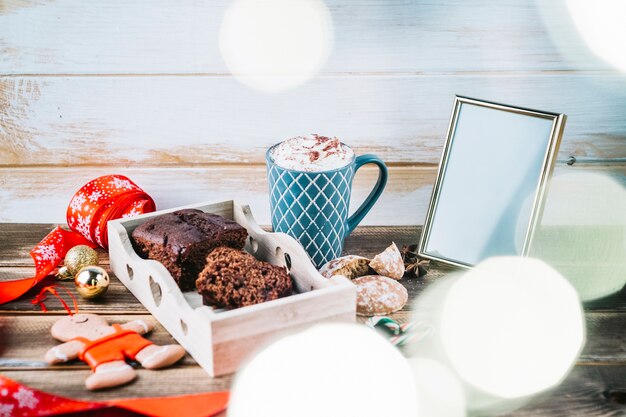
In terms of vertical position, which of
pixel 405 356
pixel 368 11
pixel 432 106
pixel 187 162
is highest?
pixel 368 11

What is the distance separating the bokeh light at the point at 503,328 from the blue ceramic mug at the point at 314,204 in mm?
214

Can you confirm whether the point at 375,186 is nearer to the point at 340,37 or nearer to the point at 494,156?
the point at 494,156

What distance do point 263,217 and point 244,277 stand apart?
572 mm

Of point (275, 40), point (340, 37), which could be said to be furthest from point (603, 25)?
point (275, 40)

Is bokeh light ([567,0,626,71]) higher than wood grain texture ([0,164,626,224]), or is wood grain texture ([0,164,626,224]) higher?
bokeh light ([567,0,626,71])

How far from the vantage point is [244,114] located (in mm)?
1578

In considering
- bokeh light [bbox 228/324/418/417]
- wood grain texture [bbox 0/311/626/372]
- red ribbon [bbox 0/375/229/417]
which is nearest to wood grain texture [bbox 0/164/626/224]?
wood grain texture [bbox 0/311/626/372]

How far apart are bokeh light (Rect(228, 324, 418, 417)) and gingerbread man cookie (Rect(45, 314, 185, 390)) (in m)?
0.14

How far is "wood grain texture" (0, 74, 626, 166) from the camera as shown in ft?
5.08

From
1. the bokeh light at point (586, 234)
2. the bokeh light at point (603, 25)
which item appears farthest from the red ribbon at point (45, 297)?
the bokeh light at point (603, 25)

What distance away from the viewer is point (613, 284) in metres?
1.29

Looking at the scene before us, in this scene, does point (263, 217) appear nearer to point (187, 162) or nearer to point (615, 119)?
point (187, 162)

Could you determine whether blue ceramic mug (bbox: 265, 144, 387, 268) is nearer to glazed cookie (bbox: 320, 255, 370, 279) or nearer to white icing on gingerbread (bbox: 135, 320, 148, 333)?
glazed cookie (bbox: 320, 255, 370, 279)

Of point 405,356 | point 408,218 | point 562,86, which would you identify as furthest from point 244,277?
point 562,86
